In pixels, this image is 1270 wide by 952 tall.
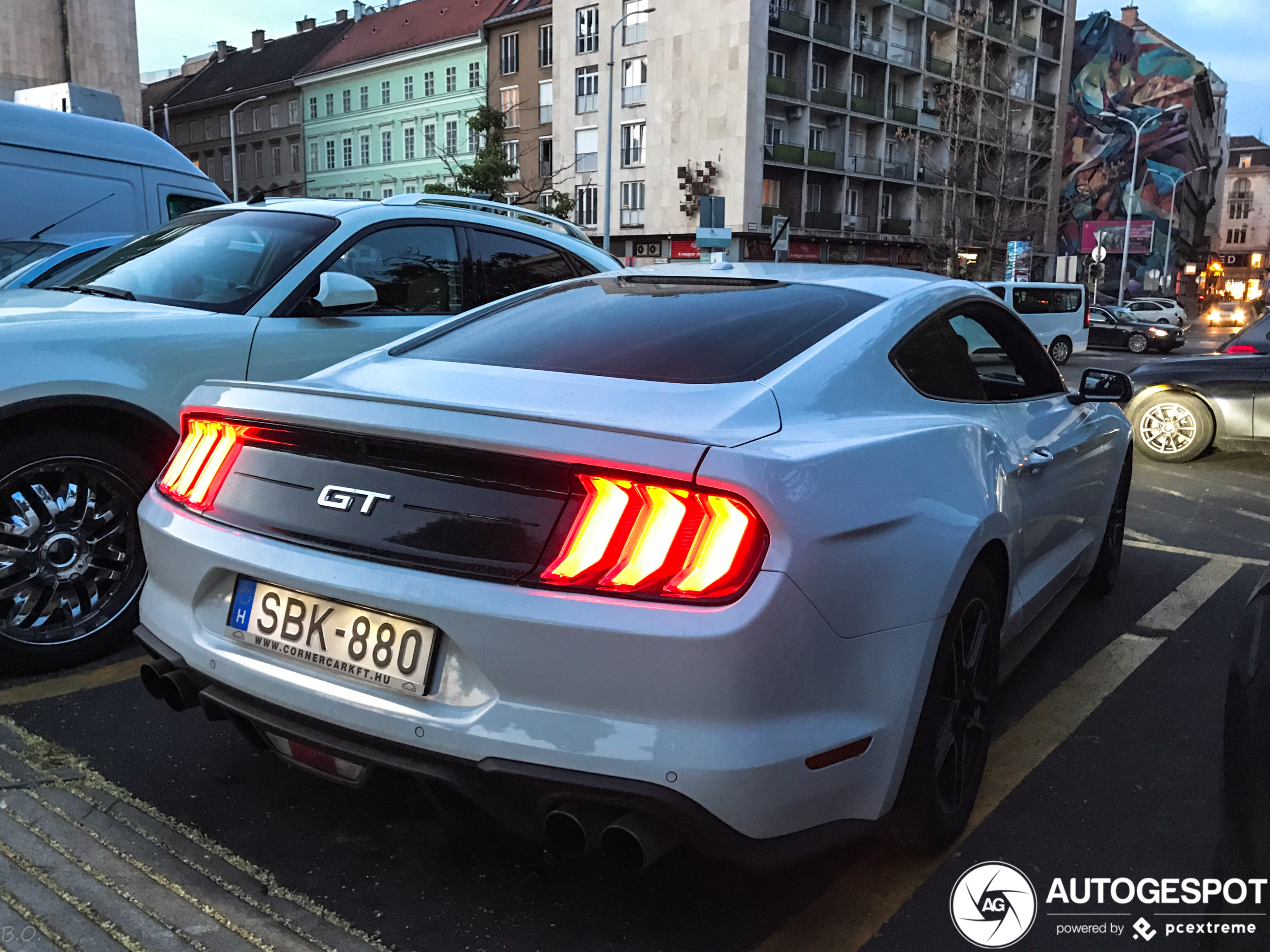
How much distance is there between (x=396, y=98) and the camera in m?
58.3

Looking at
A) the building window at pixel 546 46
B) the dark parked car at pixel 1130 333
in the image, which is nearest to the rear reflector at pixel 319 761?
the dark parked car at pixel 1130 333

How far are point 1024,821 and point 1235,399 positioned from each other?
774 centimetres

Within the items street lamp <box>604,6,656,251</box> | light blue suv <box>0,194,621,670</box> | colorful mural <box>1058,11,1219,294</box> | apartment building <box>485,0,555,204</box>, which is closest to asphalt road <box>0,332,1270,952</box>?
light blue suv <box>0,194,621,670</box>

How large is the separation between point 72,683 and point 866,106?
5230cm

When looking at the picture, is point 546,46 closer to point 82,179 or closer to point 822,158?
point 822,158

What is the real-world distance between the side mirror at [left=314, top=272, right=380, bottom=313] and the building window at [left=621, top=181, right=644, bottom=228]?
45.7m

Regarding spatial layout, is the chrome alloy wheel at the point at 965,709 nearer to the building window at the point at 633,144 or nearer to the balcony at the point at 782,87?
the balcony at the point at 782,87

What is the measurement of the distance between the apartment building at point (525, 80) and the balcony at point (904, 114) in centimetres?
1641

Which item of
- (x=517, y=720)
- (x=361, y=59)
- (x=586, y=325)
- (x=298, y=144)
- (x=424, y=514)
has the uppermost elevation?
(x=361, y=59)

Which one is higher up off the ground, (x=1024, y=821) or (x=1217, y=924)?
(x=1217, y=924)

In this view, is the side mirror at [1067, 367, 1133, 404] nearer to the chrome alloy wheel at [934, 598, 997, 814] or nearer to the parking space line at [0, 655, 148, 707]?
the chrome alloy wheel at [934, 598, 997, 814]

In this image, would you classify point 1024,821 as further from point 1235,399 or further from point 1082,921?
point 1235,399

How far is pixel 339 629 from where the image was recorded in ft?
7.21

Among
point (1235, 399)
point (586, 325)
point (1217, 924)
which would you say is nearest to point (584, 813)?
point (1217, 924)
